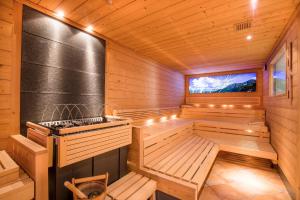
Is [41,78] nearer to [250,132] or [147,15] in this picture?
[147,15]

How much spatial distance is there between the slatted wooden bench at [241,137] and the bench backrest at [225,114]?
872mm

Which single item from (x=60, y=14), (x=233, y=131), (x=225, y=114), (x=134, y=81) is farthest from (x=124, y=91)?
(x=225, y=114)

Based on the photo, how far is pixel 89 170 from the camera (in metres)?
1.96

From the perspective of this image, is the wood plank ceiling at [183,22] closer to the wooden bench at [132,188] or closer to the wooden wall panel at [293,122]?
the wooden wall panel at [293,122]

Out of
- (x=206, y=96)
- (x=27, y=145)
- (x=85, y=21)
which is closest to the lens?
(x=27, y=145)

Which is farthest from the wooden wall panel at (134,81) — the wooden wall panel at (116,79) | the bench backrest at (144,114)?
the bench backrest at (144,114)

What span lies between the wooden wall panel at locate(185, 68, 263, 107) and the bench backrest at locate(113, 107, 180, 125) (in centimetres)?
179

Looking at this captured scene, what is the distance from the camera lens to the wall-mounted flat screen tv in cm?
593

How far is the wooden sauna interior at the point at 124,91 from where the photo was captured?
1.78 meters

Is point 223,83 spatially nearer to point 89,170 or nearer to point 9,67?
point 89,170

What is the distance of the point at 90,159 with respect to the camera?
1.98 meters

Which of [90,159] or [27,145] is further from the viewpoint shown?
[90,159]

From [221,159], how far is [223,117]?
196 centimetres

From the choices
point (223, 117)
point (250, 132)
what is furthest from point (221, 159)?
point (223, 117)
